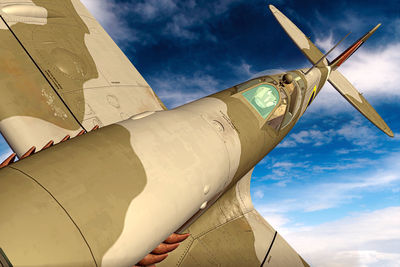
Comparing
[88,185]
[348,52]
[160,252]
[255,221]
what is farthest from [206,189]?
[348,52]

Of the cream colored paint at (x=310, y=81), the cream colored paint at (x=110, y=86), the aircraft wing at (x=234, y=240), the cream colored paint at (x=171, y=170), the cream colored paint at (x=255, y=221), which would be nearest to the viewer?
the cream colored paint at (x=171, y=170)

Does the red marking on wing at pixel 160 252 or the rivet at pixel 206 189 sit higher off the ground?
the rivet at pixel 206 189

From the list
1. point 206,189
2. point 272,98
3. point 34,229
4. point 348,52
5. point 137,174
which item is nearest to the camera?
point 34,229

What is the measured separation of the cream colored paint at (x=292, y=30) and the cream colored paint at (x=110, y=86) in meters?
7.96

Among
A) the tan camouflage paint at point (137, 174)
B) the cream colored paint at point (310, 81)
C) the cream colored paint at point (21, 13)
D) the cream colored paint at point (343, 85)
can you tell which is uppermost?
the cream colored paint at point (343, 85)

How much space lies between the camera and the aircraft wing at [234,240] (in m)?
4.80

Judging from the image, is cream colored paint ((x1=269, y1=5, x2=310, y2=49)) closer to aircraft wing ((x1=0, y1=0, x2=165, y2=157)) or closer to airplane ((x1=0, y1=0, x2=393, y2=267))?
airplane ((x1=0, y1=0, x2=393, y2=267))

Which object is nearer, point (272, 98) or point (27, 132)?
point (27, 132)

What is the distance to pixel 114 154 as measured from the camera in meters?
2.74

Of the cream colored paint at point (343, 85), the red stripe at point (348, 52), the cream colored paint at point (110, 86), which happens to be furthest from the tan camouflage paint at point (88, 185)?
the red stripe at point (348, 52)

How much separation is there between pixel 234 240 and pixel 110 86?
15.9ft

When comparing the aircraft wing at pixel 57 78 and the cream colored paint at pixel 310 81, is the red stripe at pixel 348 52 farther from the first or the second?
the aircraft wing at pixel 57 78

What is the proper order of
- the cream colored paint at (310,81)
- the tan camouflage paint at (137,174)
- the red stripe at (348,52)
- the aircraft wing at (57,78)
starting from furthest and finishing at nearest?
1. the red stripe at (348,52)
2. the cream colored paint at (310,81)
3. the aircraft wing at (57,78)
4. the tan camouflage paint at (137,174)

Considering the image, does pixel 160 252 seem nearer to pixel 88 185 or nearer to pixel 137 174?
pixel 137 174
